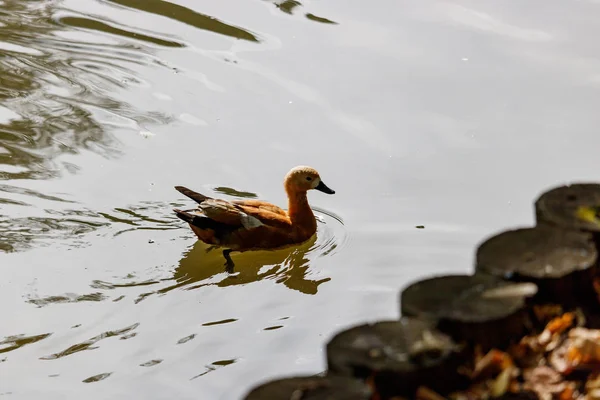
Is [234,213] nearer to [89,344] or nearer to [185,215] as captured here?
[185,215]

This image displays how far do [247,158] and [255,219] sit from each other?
84cm

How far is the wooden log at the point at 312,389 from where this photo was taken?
117 inches

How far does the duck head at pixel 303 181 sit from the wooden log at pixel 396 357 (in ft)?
15.5

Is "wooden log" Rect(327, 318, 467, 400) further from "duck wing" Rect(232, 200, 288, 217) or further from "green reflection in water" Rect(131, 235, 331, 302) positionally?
"duck wing" Rect(232, 200, 288, 217)

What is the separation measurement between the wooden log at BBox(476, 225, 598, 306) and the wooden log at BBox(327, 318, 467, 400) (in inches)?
21.4

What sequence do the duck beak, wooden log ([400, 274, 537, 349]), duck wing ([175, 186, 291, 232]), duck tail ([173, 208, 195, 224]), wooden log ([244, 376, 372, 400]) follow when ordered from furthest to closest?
the duck beak, duck wing ([175, 186, 291, 232]), duck tail ([173, 208, 195, 224]), wooden log ([400, 274, 537, 349]), wooden log ([244, 376, 372, 400])

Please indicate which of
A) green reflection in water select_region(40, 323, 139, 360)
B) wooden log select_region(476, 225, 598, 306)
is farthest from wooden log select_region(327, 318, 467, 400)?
green reflection in water select_region(40, 323, 139, 360)

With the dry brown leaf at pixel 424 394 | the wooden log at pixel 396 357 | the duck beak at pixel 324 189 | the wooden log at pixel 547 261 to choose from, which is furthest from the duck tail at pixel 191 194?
the dry brown leaf at pixel 424 394

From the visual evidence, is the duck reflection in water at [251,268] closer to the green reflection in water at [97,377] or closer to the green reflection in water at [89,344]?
the green reflection in water at [89,344]

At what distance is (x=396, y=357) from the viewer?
125 inches

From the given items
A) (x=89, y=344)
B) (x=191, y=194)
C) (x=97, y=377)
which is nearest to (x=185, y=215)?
(x=191, y=194)

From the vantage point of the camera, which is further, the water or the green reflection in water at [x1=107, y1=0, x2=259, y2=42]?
the green reflection in water at [x1=107, y1=0, x2=259, y2=42]

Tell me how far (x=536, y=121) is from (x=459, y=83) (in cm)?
94

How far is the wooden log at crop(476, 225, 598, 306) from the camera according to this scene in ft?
12.1
